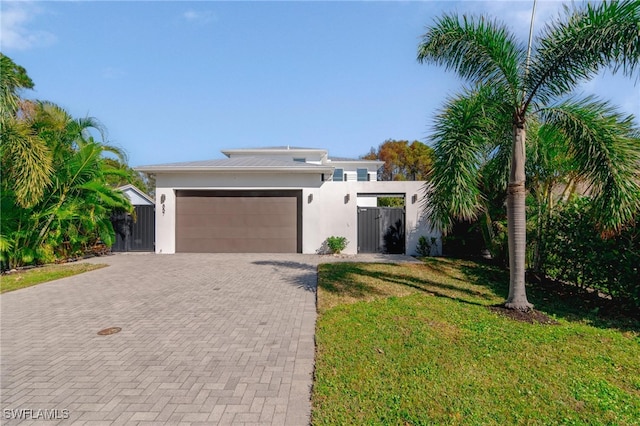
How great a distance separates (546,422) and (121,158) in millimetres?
13324

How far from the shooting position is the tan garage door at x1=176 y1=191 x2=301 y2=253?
1273 centimetres

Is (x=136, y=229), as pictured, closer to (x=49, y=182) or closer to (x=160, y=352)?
(x=49, y=182)

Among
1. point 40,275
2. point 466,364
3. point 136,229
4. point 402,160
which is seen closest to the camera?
point 466,364

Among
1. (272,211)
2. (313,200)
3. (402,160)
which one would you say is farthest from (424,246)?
(402,160)

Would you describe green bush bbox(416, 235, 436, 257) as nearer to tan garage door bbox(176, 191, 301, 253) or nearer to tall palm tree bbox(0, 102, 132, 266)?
tan garage door bbox(176, 191, 301, 253)

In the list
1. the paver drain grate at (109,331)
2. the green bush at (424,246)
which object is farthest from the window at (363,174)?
the paver drain grate at (109,331)

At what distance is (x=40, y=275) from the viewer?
27.6ft

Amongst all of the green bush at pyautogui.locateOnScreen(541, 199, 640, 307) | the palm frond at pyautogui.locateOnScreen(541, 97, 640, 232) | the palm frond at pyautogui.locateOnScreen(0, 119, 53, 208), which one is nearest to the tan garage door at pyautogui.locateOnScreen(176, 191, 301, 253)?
the palm frond at pyautogui.locateOnScreen(0, 119, 53, 208)

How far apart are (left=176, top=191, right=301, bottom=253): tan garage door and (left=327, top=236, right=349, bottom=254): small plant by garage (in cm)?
143

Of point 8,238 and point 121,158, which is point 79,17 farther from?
point 8,238

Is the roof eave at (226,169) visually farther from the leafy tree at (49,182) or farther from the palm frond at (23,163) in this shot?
the palm frond at (23,163)

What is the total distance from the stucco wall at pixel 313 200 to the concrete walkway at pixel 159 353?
4.92 metres

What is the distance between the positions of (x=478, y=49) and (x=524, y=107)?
1.29 metres

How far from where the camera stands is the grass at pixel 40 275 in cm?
749
